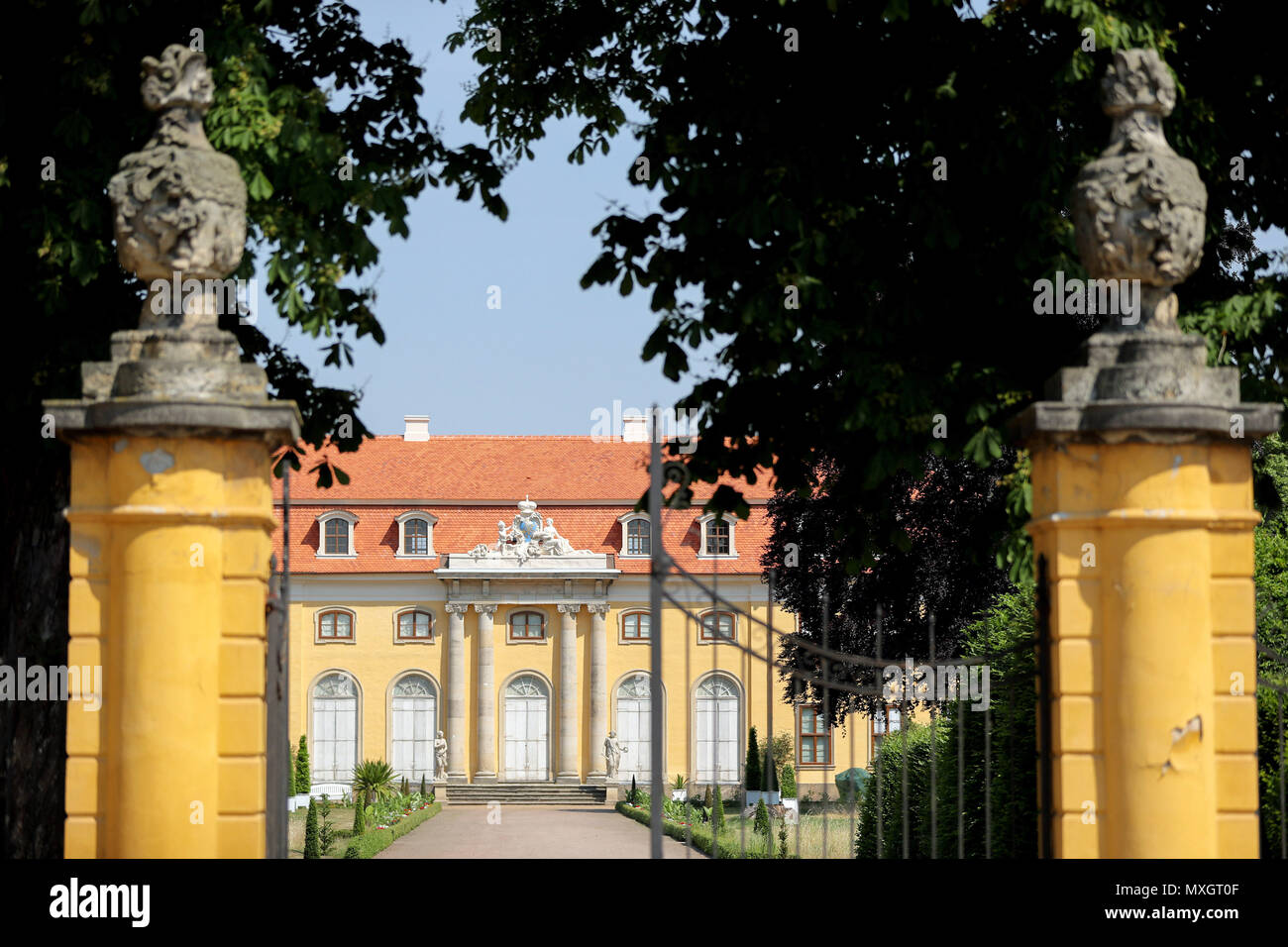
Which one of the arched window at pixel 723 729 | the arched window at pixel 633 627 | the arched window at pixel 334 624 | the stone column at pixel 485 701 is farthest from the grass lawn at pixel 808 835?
the arched window at pixel 334 624

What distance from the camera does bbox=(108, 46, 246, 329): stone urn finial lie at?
247 inches

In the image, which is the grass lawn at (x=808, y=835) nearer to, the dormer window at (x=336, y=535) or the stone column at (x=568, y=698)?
the stone column at (x=568, y=698)

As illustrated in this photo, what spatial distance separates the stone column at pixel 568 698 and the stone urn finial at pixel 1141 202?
113 feet

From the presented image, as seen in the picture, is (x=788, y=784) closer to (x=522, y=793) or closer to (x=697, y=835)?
(x=697, y=835)

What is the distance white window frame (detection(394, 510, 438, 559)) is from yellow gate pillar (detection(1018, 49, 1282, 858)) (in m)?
35.5

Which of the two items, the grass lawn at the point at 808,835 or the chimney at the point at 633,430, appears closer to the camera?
the grass lawn at the point at 808,835

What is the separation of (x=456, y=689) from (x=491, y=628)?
1728mm

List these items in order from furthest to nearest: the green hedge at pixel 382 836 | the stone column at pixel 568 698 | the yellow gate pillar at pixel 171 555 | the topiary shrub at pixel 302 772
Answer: the stone column at pixel 568 698
the topiary shrub at pixel 302 772
the green hedge at pixel 382 836
the yellow gate pillar at pixel 171 555

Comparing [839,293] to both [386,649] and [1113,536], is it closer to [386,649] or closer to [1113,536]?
[1113,536]

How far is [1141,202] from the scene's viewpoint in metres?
6.47

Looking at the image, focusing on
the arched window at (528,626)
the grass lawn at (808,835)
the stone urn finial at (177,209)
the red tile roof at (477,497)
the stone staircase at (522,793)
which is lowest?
the stone staircase at (522,793)

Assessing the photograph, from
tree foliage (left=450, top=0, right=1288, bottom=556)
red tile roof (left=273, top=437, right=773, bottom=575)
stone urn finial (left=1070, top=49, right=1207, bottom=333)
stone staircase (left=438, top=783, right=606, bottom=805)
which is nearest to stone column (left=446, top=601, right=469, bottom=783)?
stone staircase (left=438, top=783, right=606, bottom=805)

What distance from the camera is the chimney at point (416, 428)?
143 feet

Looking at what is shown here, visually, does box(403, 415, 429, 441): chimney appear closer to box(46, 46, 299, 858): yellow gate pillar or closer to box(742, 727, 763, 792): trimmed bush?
box(742, 727, 763, 792): trimmed bush
